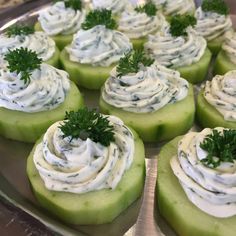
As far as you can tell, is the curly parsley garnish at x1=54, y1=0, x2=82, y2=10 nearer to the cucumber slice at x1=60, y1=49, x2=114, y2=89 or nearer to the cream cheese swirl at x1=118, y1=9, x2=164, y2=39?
the cream cheese swirl at x1=118, y1=9, x2=164, y2=39

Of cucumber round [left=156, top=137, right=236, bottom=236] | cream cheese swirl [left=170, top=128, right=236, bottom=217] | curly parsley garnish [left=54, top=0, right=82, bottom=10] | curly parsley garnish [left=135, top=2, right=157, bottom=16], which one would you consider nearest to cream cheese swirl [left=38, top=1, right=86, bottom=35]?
curly parsley garnish [left=54, top=0, right=82, bottom=10]

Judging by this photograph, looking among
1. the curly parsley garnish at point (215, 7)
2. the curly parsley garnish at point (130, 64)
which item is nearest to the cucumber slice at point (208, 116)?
the curly parsley garnish at point (130, 64)

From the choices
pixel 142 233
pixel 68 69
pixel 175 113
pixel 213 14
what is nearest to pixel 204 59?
Answer: pixel 213 14

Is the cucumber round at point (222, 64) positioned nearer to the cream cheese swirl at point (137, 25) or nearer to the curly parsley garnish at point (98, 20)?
the cream cheese swirl at point (137, 25)

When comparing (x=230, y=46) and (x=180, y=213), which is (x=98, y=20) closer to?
(x=230, y=46)

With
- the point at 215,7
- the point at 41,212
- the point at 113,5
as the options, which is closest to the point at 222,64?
the point at 215,7
